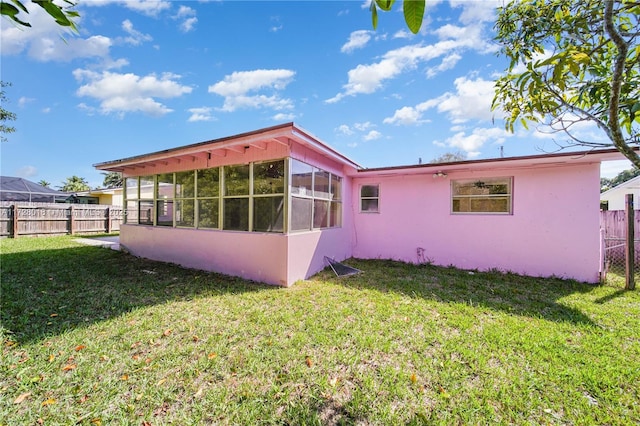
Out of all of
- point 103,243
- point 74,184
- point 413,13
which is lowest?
point 103,243

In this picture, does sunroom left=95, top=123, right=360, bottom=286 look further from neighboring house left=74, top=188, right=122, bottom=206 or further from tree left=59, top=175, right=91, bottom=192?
tree left=59, top=175, right=91, bottom=192

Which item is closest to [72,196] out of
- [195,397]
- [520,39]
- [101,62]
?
[101,62]

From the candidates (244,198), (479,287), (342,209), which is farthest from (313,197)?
(479,287)

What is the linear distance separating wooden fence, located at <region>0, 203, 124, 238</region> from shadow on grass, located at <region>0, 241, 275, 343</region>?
5.75 metres

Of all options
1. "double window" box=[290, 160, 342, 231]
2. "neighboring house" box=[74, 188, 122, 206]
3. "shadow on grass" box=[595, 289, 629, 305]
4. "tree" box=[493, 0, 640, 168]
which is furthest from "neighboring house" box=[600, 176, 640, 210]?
"neighboring house" box=[74, 188, 122, 206]

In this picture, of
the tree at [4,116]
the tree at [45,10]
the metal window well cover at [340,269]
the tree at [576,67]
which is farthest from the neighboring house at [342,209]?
the tree at [4,116]

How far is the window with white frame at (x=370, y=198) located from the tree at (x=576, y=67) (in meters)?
5.80

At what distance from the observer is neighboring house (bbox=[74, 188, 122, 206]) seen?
75.4 ft

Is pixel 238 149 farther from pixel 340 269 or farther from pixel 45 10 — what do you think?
pixel 45 10

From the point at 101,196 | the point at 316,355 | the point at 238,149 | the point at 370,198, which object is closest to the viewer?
the point at 316,355

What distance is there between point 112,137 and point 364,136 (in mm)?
12874

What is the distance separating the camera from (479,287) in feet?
18.5

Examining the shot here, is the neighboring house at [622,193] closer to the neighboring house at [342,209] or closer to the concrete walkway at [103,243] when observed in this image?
the neighboring house at [342,209]

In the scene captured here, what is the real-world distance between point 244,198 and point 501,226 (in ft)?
22.2
